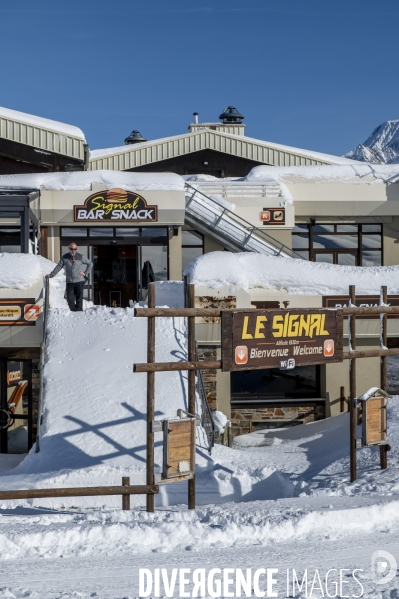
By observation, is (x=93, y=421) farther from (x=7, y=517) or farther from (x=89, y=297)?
(x=89, y=297)

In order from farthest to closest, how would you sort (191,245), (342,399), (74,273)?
(191,245), (342,399), (74,273)

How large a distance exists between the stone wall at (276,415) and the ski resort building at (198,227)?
0.10ft

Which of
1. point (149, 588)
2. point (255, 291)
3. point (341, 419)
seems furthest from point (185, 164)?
point (149, 588)

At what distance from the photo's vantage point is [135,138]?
43.4 m

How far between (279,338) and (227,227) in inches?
561

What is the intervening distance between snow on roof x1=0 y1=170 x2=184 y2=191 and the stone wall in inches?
322

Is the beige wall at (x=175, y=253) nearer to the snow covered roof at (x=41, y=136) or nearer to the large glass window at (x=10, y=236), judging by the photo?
the large glass window at (x=10, y=236)

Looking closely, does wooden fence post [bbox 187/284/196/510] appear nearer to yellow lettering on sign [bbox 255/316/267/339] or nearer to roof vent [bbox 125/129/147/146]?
yellow lettering on sign [bbox 255/316/267/339]

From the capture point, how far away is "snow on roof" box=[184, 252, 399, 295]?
18.8m

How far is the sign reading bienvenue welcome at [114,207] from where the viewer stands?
23.9 meters

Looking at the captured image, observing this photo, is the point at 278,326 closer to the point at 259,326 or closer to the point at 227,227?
the point at 259,326

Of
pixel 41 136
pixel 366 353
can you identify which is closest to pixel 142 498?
pixel 366 353

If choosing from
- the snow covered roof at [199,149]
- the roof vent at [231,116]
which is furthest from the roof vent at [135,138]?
the snow covered roof at [199,149]

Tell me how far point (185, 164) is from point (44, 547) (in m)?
25.8
